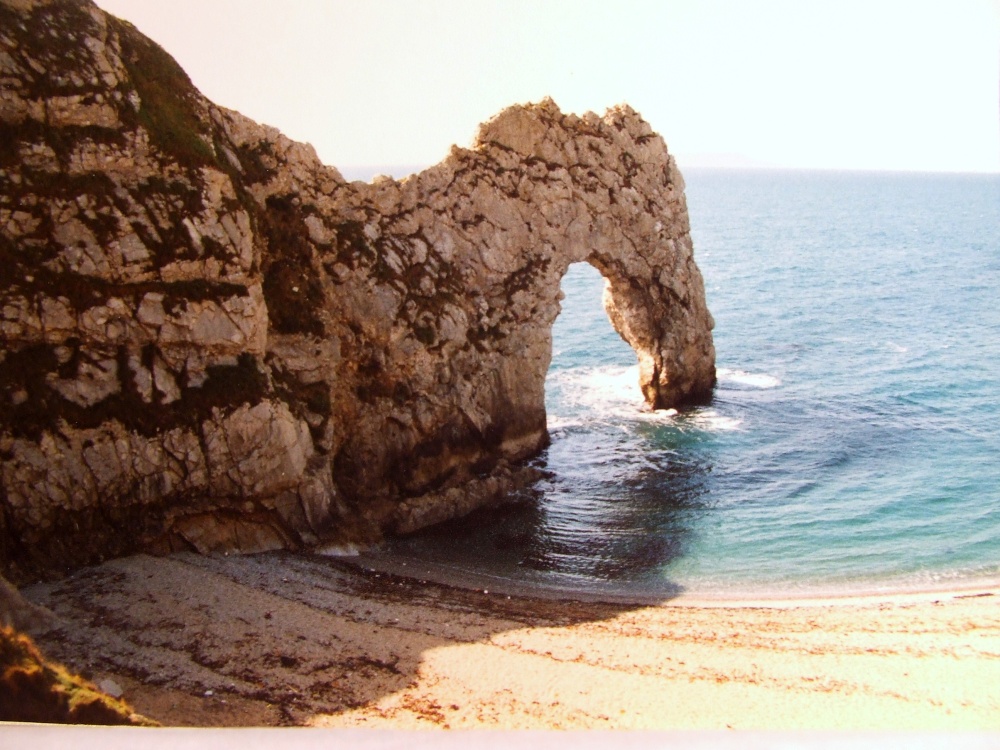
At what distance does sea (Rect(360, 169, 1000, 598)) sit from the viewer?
27.8m

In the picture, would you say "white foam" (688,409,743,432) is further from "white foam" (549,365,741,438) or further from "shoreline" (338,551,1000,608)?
"shoreline" (338,551,1000,608)

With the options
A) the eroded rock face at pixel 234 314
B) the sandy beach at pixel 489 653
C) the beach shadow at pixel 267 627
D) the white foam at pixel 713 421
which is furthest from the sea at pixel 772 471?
the eroded rock face at pixel 234 314

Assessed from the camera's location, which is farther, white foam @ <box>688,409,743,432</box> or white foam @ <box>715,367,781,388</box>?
white foam @ <box>715,367,781,388</box>

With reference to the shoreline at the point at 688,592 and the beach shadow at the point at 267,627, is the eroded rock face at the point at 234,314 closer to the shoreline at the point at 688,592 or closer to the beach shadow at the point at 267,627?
the beach shadow at the point at 267,627

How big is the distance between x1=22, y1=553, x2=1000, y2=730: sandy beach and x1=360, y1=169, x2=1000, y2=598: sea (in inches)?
86.9

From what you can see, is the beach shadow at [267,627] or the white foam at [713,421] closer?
the beach shadow at [267,627]

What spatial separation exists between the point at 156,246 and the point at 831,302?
60556 millimetres

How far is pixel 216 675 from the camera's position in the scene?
1892 centimetres

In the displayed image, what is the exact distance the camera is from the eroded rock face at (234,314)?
75.9ft

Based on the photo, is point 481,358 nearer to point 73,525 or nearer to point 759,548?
point 759,548

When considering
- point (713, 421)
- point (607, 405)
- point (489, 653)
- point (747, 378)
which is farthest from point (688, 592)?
point (747, 378)

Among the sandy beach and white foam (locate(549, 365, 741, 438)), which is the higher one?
white foam (locate(549, 365, 741, 438))

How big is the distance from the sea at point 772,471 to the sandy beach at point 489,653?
2.21 m

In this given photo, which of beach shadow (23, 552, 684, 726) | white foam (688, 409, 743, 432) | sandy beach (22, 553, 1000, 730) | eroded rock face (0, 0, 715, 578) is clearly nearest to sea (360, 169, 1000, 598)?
white foam (688, 409, 743, 432)
